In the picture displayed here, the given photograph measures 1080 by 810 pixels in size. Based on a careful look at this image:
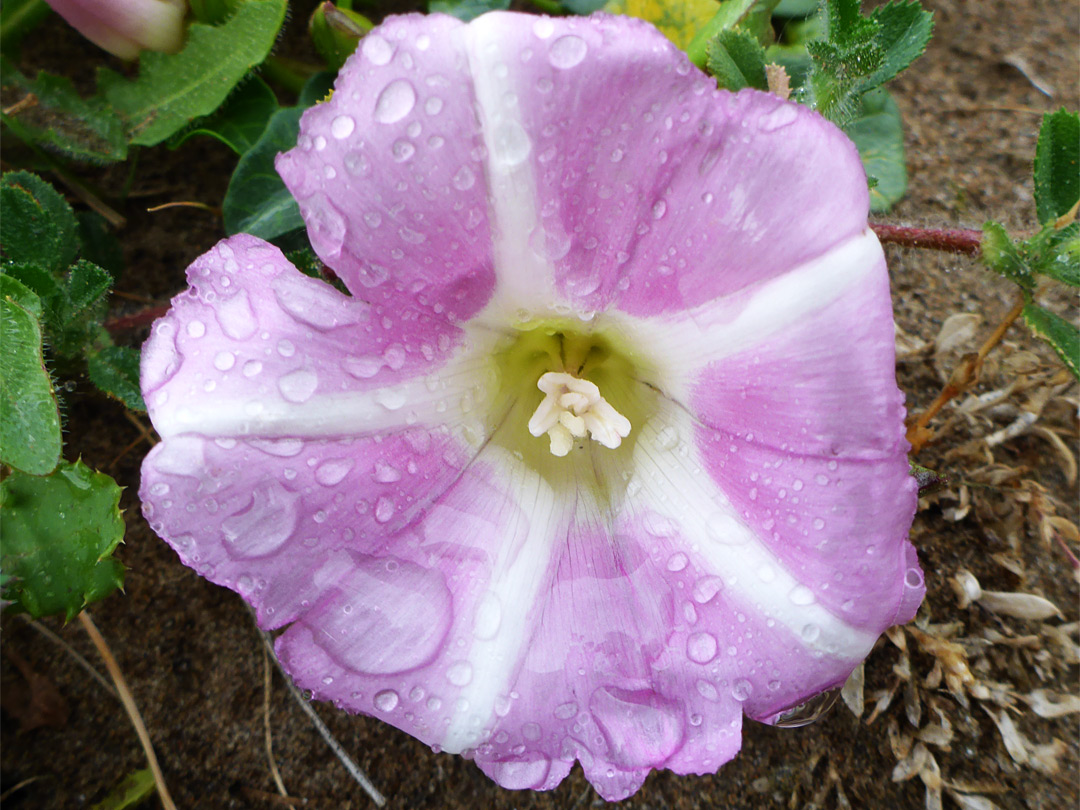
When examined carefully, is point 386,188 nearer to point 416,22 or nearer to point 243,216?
point 416,22

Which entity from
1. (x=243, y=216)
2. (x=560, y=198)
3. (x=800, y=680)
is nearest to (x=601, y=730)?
(x=800, y=680)

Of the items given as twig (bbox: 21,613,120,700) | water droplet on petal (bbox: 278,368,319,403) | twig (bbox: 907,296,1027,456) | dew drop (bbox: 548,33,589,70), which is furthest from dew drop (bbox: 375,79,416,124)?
twig (bbox: 21,613,120,700)

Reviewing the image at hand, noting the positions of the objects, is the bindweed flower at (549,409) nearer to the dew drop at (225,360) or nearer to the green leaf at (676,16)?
the dew drop at (225,360)

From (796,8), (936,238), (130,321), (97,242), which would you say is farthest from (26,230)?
(796,8)

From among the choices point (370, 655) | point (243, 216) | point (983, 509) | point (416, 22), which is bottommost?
point (983, 509)

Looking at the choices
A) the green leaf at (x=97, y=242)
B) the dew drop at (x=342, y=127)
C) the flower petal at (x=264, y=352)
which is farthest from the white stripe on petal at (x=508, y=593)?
the green leaf at (x=97, y=242)

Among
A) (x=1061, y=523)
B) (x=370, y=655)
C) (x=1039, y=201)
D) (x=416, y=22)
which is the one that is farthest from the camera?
(x=1061, y=523)

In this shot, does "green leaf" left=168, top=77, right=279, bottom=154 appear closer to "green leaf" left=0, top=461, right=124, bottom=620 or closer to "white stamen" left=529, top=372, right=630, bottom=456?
"green leaf" left=0, top=461, right=124, bottom=620
